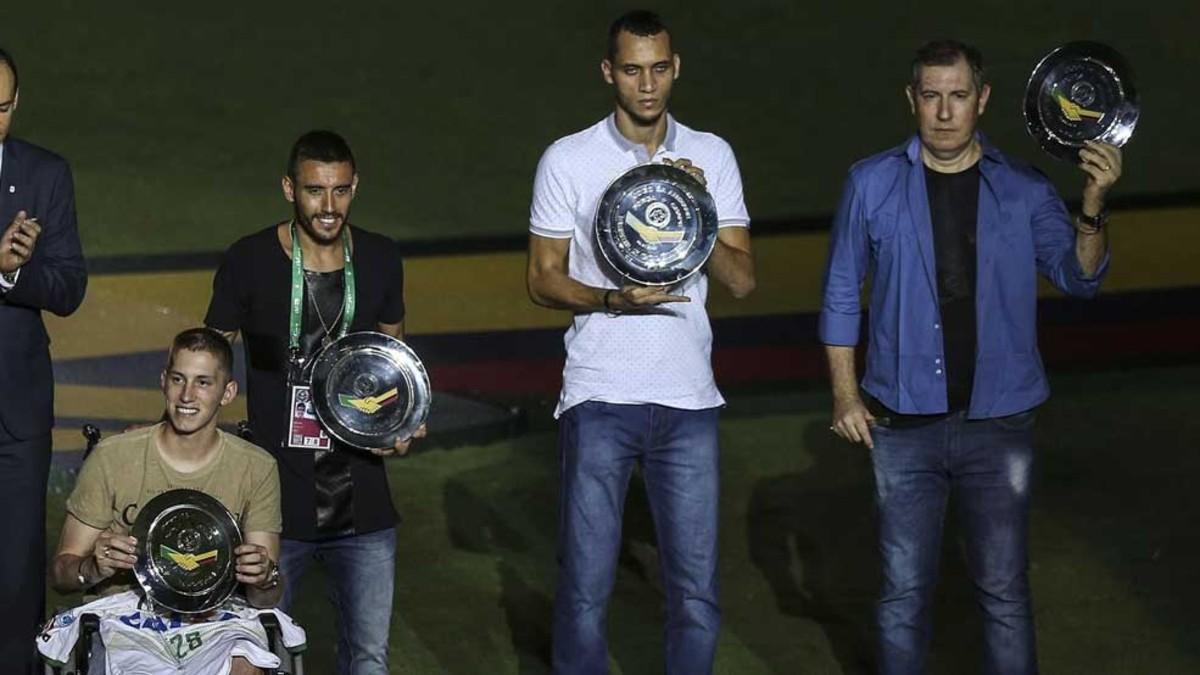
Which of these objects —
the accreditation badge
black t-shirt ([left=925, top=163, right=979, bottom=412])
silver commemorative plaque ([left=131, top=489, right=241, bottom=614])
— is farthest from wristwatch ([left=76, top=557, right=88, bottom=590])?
black t-shirt ([left=925, top=163, right=979, bottom=412])

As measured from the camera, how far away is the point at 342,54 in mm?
12422

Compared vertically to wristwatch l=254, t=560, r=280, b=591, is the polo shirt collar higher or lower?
higher

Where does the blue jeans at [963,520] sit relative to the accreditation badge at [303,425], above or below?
below

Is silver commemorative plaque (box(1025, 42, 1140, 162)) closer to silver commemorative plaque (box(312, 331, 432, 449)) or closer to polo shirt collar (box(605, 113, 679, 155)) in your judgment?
polo shirt collar (box(605, 113, 679, 155))

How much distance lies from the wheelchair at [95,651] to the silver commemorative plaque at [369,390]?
0.52m

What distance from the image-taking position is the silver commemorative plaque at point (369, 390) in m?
5.27

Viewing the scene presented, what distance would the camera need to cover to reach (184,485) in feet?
16.6

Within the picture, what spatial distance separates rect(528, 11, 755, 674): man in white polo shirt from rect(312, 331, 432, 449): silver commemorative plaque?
1.19ft

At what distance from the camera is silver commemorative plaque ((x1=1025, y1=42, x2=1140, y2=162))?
551 centimetres

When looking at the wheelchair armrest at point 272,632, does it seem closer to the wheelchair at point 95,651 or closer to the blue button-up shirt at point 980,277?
the wheelchair at point 95,651

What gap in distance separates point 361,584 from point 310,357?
0.55 meters

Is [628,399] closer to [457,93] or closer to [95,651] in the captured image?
[95,651]

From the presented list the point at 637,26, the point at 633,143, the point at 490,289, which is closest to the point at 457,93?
the point at 490,289

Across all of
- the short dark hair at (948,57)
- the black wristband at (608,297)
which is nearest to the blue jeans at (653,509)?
the black wristband at (608,297)
